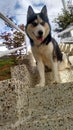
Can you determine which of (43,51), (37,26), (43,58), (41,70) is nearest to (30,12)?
(37,26)

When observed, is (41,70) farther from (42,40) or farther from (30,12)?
(30,12)

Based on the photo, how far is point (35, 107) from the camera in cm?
267

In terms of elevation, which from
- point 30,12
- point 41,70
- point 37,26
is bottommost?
point 41,70

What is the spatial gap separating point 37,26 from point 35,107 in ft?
4.29

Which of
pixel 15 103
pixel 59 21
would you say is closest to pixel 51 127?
pixel 15 103

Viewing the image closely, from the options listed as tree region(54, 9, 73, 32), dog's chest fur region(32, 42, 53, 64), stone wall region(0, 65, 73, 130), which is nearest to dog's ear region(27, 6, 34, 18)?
dog's chest fur region(32, 42, 53, 64)

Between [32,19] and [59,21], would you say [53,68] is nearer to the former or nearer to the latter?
[32,19]

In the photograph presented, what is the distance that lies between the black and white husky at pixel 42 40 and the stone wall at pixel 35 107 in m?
1.03

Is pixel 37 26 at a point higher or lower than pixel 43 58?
higher

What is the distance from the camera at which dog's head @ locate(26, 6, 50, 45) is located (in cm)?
376

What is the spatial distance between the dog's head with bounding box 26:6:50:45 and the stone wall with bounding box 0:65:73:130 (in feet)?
3.49

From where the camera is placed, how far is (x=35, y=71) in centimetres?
433

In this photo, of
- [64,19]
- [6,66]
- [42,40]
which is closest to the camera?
[42,40]

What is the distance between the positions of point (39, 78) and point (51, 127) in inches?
66.3
